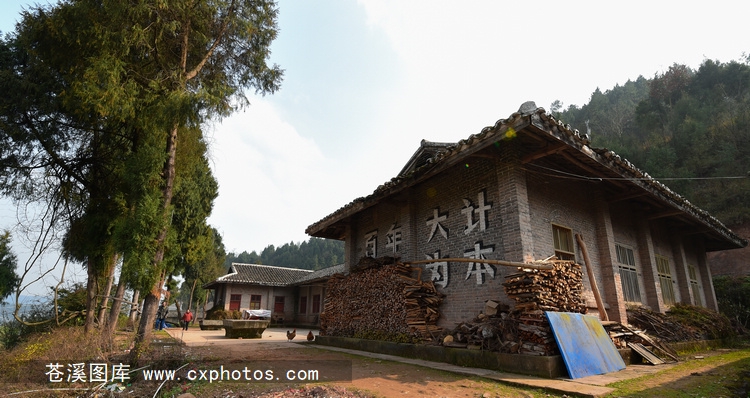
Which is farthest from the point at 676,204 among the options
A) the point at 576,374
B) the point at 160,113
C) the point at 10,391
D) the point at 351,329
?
the point at 10,391

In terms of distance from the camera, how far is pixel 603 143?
3269 centimetres

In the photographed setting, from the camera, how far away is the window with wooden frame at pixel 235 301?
88.2 ft

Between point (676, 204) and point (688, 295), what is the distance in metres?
4.54

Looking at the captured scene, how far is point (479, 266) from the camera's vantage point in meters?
7.60

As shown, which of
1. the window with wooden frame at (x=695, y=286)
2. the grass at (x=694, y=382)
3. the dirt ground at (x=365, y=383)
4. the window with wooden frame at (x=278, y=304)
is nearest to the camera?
the dirt ground at (x=365, y=383)

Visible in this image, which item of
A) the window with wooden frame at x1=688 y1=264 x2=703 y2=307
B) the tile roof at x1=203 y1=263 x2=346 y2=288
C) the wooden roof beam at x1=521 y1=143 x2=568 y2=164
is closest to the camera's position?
the wooden roof beam at x1=521 y1=143 x2=568 y2=164

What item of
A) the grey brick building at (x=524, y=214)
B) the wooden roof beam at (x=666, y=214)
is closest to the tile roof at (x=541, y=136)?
the grey brick building at (x=524, y=214)

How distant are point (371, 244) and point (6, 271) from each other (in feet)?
50.8

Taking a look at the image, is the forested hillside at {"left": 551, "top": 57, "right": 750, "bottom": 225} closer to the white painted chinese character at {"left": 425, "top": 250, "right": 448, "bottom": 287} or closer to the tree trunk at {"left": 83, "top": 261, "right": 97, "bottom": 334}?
the white painted chinese character at {"left": 425, "top": 250, "right": 448, "bottom": 287}

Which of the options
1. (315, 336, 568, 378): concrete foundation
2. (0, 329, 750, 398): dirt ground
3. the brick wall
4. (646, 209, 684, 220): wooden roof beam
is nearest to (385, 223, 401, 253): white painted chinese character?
the brick wall

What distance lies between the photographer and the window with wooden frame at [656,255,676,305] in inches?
441

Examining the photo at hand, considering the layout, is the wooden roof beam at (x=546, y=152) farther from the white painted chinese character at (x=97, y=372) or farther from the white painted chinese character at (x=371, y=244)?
the white painted chinese character at (x=97, y=372)

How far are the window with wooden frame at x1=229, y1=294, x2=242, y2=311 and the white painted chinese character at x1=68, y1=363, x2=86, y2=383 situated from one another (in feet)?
75.5

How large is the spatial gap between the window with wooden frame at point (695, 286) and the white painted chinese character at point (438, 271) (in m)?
10.7
